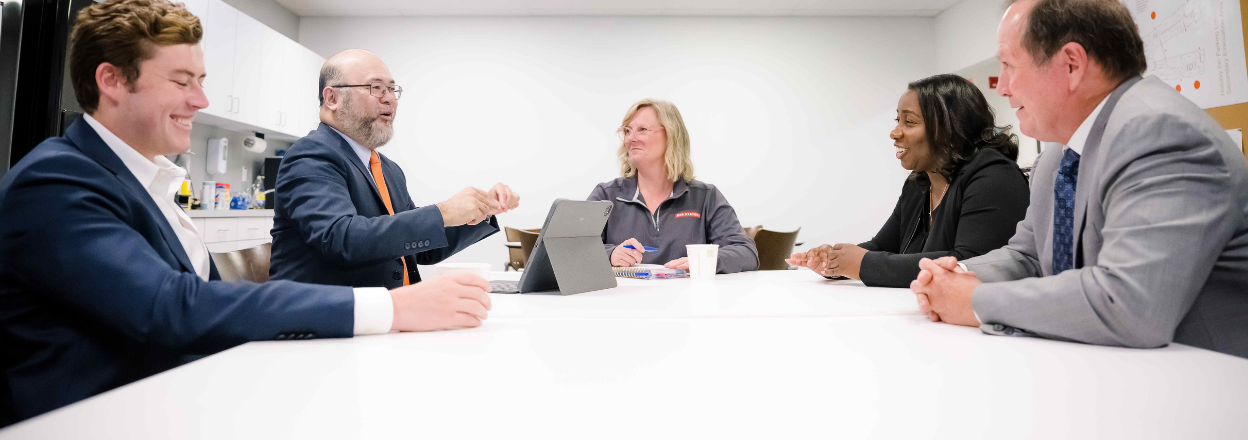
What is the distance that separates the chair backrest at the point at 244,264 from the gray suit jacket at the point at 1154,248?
1.79m

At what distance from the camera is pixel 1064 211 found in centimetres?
120

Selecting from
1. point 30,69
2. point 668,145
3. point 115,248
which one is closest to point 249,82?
point 30,69

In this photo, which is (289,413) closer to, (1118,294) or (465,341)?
(465,341)

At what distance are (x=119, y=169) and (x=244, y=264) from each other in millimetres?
869

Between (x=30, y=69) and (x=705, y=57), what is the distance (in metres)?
5.15

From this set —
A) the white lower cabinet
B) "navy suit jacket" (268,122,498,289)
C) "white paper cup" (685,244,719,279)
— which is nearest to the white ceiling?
the white lower cabinet

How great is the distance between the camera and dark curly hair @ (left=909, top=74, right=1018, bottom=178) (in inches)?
79.7

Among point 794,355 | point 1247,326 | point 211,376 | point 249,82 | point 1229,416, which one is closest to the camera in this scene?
point 1229,416

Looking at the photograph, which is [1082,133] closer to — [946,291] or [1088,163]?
[1088,163]

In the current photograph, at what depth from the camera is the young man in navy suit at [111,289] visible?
2.83 feet

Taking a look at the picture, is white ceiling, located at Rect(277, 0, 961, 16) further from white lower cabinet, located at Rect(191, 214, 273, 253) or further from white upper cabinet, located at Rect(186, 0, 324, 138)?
white lower cabinet, located at Rect(191, 214, 273, 253)

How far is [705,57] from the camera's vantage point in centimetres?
648

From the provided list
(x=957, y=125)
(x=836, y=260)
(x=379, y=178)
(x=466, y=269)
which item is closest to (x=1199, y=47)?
(x=957, y=125)

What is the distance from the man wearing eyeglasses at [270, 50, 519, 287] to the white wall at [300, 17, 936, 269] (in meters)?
4.36
